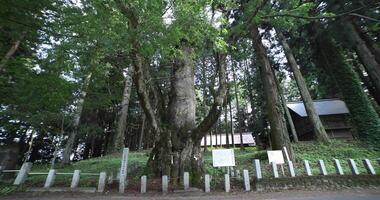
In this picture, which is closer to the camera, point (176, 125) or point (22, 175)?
point (22, 175)

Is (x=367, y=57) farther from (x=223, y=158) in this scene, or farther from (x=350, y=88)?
(x=223, y=158)

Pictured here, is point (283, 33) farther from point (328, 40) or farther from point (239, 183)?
point (239, 183)

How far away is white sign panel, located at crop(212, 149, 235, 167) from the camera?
606 centimetres

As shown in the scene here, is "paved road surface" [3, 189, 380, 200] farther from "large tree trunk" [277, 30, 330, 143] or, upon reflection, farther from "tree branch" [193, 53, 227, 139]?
"large tree trunk" [277, 30, 330, 143]

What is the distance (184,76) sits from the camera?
748 cm

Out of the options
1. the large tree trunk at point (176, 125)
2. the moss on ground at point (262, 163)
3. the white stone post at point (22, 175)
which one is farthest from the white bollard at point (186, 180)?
the white stone post at point (22, 175)

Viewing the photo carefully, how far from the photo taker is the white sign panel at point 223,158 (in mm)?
6062

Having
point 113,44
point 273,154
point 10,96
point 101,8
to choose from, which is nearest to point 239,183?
point 273,154

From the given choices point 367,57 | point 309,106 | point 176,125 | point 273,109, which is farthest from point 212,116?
point 367,57

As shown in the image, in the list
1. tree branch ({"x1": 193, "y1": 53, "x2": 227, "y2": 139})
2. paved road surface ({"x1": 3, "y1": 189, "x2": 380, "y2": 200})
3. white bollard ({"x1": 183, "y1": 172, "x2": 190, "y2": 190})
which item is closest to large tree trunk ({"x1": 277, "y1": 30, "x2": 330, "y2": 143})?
paved road surface ({"x1": 3, "y1": 189, "x2": 380, "y2": 200})

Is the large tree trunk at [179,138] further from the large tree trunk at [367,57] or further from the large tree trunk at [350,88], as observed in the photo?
the large tree trunk at [350,88]

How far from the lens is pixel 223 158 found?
6.12 meters

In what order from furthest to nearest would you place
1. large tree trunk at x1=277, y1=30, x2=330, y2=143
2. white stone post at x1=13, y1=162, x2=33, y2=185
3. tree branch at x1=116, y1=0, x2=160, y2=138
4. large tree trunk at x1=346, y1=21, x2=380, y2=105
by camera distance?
large tree trunk at x1=277, y1=30, x2=330, y2=143
large tree trunk at x1=346, y1=21, x2=380, y2=105
white stone post at x1=13, y1=162, x2=33, y2=185
tree branch at x1=116, y1=0, x2=160, y2=138

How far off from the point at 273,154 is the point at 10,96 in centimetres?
932
